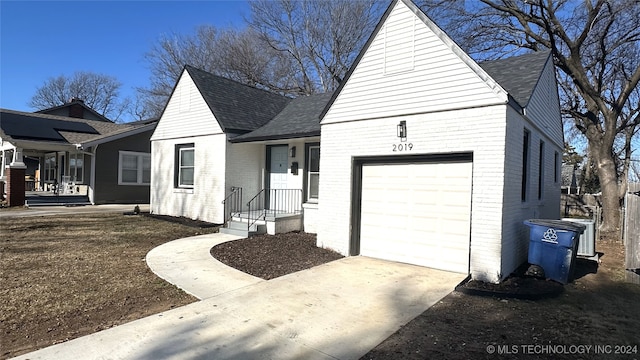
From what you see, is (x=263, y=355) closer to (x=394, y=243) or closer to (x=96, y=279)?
(x=96, y=279)

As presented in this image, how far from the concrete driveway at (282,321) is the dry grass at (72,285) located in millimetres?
430

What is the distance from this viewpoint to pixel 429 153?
6953 mm

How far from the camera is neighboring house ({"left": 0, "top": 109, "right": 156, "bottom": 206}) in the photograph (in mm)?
17005

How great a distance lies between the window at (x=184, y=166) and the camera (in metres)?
13.4

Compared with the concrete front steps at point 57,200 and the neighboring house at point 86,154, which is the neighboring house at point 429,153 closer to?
the neighboring house at point 86,154

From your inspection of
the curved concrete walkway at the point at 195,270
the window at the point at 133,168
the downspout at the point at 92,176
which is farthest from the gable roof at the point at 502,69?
the window at the point at 133,168

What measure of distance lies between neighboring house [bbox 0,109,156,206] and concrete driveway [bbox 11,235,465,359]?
570 inches

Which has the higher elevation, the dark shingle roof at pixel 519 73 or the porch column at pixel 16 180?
the dark shingle roof at pixel 519 73

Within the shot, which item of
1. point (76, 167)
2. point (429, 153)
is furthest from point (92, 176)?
point (429, 153)

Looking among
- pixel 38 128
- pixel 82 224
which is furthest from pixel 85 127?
pixel 82 224

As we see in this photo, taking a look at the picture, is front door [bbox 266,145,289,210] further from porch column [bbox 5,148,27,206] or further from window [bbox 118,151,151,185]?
porch column [bbox 5,148,27,206]

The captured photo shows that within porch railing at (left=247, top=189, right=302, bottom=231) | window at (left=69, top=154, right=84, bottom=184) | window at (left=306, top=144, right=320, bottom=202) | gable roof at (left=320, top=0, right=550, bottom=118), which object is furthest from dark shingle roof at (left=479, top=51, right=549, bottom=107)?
window at (left=69, top=154, right=84, bottom=184)

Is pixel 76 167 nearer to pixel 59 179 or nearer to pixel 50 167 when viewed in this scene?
pixel 59 179

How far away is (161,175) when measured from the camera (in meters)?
14.5
